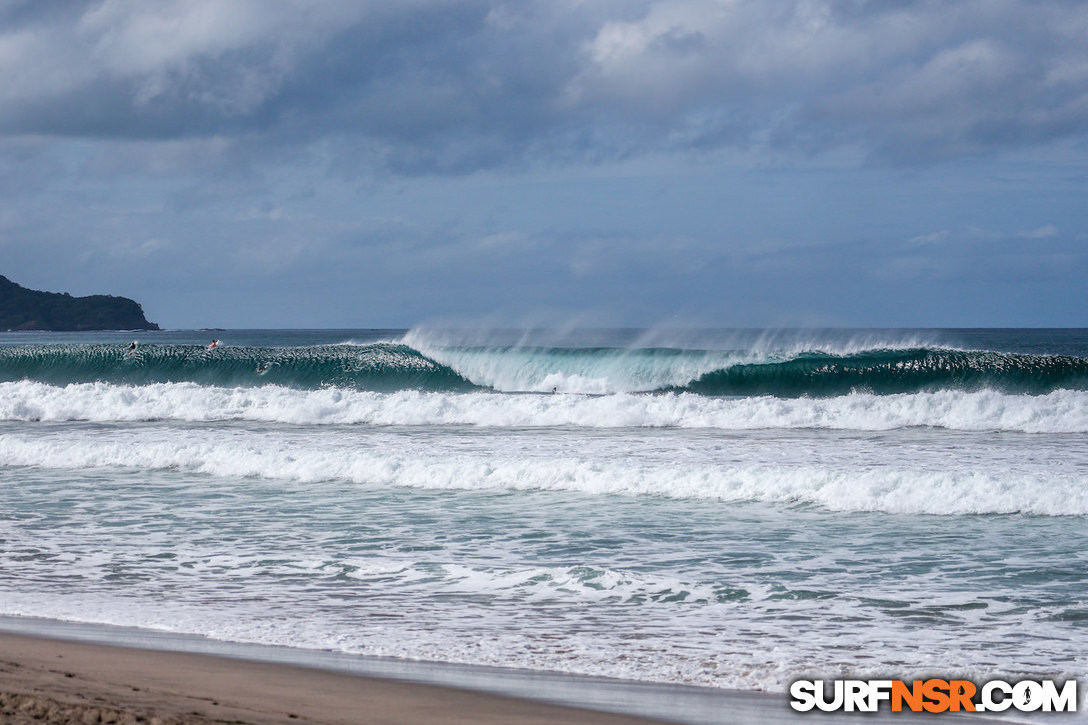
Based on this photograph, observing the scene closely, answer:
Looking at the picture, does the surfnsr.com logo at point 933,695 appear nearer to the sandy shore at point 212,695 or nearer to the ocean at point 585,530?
the ocean at point 585,530

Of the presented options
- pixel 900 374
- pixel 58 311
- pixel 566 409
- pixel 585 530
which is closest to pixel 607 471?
pixel 585 530

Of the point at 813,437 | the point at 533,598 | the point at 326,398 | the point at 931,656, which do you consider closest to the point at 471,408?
the point at 326,398

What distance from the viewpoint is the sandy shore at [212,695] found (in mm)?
3545

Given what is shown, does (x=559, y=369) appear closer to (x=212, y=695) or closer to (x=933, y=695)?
(x=933, y=695)

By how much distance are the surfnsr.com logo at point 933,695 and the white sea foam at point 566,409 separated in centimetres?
1333

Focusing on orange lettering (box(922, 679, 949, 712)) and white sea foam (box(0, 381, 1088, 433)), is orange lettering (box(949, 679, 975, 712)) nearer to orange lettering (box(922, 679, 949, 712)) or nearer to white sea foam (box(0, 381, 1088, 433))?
orange lettering (box(922, 679, 949, 712))

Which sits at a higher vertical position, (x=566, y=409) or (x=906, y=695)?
(x=566, y=409)

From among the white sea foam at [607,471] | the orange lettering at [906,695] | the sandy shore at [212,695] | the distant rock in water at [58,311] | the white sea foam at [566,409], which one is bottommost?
the orange lettering at [906,695]

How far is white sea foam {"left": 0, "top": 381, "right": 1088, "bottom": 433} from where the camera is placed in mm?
17547

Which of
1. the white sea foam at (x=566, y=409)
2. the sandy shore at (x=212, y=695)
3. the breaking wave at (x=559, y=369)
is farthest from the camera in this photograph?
the breaking wave at (x=559, y=369)

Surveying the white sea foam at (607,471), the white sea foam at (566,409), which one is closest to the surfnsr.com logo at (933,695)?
the white sea foam at (607,471)

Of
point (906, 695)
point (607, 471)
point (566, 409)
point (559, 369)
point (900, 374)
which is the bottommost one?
point (906, 695)

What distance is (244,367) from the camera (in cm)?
2900

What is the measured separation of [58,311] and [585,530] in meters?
146
